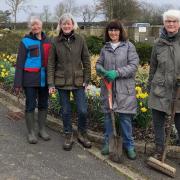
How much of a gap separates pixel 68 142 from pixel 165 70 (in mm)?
1746

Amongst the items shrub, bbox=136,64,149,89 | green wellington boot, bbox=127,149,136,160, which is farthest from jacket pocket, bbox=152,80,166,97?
shrub, bbox=136,64,149,89

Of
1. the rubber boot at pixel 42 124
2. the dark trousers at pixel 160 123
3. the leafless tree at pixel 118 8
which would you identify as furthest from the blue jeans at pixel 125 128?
the leafless tree at pixel 118 8

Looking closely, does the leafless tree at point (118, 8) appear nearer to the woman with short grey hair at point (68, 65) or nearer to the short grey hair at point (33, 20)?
the short grey hair at point (33, 20)

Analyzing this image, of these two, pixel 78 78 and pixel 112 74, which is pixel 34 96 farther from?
pixel 112 74

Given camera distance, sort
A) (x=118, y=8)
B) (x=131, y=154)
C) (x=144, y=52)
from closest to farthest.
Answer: (x=131, y=154)
(x=144, y=52)
(x=118, y=8)

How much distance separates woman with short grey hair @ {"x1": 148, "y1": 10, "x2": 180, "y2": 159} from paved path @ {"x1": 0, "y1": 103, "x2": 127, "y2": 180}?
0.91m

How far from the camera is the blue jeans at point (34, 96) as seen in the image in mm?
5879

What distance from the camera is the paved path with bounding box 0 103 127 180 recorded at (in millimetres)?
4863

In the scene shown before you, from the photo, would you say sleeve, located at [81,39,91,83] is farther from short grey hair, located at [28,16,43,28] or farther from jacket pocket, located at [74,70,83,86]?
short grey hair, located at [28,16,43,28]

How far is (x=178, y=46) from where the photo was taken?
15.8ft

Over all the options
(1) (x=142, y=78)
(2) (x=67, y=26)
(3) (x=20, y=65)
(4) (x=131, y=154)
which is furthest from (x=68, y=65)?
(1) (x=142, y=78)

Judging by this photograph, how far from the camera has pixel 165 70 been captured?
4.88 meters

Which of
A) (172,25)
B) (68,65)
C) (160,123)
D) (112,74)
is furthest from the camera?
(68,65)

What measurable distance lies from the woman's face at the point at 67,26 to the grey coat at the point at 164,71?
1.15 meters
